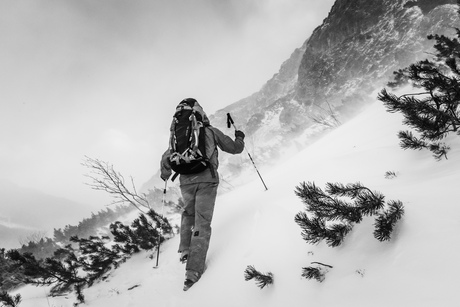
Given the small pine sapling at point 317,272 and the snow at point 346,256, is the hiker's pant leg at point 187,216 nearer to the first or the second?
the snow at point 346,256

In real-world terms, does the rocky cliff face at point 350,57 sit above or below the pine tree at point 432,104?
above

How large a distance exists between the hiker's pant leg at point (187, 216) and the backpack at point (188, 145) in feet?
0.90

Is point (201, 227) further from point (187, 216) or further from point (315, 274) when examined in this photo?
point (315, 274)

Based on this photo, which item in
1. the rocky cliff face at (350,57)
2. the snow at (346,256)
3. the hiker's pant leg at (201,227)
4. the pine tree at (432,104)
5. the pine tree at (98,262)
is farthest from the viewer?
the rocky cliff face at (350,57)

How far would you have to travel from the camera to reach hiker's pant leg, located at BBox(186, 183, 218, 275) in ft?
9.71

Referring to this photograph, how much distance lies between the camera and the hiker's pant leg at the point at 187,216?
338 centimetres

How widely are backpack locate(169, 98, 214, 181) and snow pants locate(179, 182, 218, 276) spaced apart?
0.29 m

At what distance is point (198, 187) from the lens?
131 inches

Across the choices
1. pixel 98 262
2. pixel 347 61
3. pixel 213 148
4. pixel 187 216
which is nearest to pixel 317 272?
pixel 213 148

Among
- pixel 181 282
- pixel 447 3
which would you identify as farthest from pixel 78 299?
pixel 447 3

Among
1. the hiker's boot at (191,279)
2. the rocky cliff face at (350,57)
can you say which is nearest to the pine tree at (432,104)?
the hiker's boot at (191,279)

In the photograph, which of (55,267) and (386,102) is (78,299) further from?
(386,102)

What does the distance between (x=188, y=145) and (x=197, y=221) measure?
1.03m

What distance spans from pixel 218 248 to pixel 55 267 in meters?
3.19
